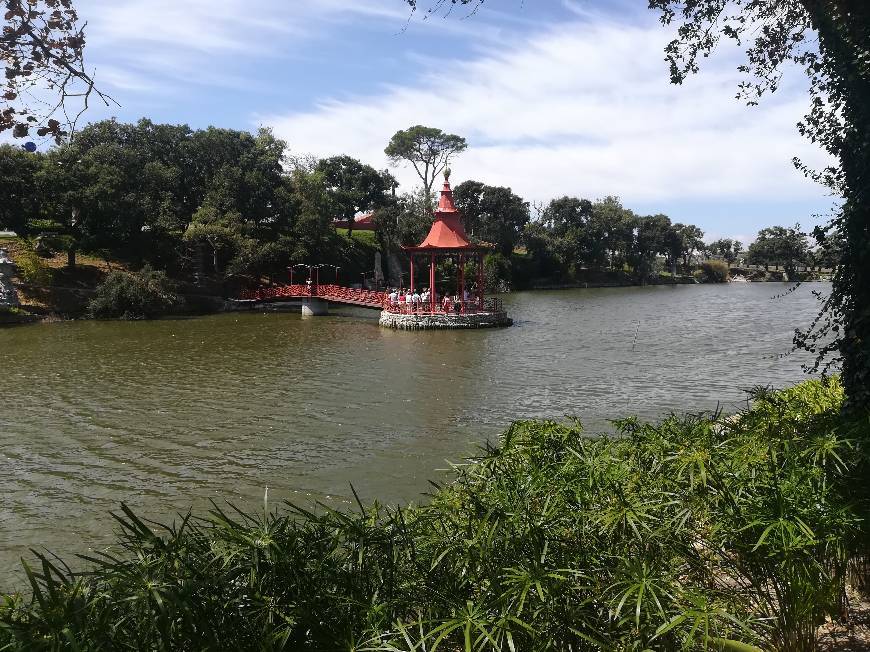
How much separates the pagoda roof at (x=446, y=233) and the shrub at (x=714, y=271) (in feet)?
195

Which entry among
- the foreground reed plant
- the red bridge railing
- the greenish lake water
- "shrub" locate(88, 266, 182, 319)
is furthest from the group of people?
the foreground reed plant

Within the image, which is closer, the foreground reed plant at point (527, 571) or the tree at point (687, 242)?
the foreground reed plant at point (527, 571)

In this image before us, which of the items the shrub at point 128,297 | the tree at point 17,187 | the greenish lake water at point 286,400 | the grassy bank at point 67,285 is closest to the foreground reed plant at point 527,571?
the greenish lake water at point 286,400

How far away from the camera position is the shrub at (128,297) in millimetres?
28719

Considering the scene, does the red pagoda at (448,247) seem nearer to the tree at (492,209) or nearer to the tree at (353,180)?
the tree at (353,180)

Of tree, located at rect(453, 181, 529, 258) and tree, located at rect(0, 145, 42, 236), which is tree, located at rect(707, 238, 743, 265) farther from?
tree, located at rect(0, 145, 42, 236)

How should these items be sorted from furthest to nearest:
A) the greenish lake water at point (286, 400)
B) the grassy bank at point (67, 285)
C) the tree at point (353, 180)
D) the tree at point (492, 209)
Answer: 1. the tree at point (492, 209)
2. the tree at point (353, 180)
3. the grassy bank at point (67, 285)
4. the greenish lake water at point (286, 400)

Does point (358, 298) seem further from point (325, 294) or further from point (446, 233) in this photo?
point (446, 233)

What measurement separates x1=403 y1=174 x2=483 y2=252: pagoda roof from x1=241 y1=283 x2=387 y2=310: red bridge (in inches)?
151

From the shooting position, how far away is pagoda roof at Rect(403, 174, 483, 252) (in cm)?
2808

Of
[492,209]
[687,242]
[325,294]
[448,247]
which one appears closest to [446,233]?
[448,247]

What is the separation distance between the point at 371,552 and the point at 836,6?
6.05 meters

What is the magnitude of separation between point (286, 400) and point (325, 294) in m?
19.9

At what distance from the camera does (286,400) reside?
13.8m
